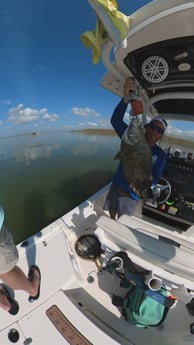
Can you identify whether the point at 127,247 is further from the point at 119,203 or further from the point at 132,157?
the point at 119,203

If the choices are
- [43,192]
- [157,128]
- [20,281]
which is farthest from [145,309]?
[43,192]

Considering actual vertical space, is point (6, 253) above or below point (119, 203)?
above

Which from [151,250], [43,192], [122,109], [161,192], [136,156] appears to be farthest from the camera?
[43,192]

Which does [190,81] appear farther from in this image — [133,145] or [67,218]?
[67,218]

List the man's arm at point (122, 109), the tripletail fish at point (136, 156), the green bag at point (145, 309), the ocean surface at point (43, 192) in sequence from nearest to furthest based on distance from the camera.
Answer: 1. the green bag at point (145, 309)
2. the tripletail fish at point (136, 156)
3. the man's arm at point (122, 109)
4. the ocean surface at point (43, 192)

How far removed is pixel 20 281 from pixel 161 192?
1.68 m

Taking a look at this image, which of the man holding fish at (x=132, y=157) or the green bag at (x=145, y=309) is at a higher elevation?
the man holding fish at (x=132, y=157)

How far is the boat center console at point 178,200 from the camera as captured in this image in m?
2.33

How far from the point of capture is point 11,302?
160cm

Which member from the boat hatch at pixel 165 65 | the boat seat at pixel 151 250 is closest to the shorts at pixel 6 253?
the boat seat at pixel 151 250

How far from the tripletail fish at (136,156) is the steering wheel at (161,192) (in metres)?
0.51

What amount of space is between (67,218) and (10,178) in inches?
299

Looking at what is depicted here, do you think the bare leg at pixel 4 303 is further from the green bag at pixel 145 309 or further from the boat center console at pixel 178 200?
the boat center console at pixel 178 200

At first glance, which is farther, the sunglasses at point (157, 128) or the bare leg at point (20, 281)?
the sunglasses at point (157, 128)
